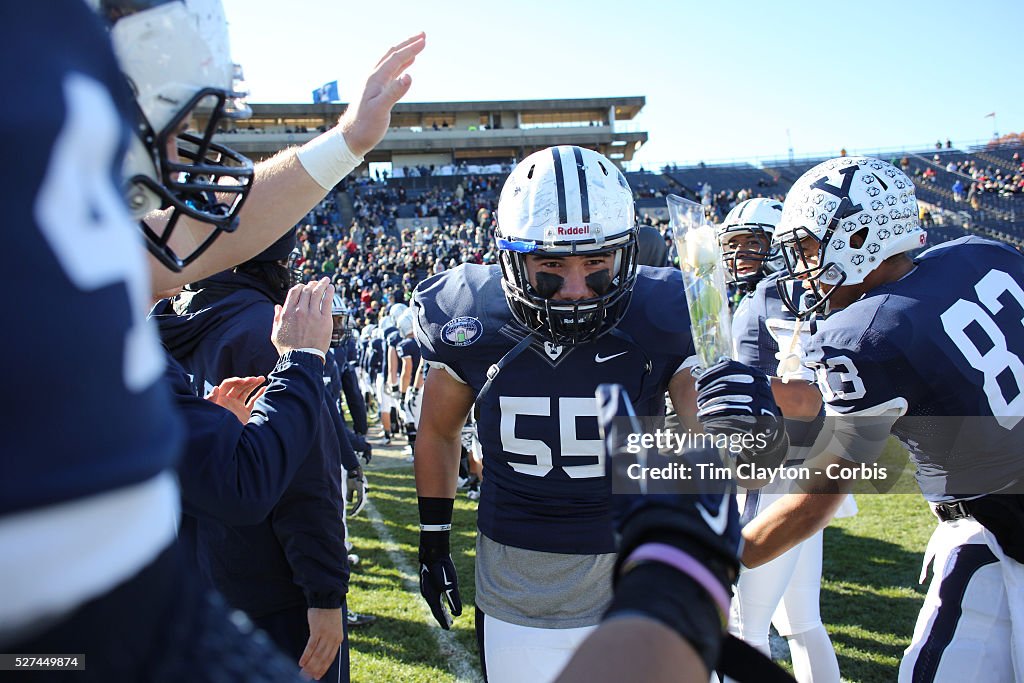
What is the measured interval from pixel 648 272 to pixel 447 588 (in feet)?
4.32

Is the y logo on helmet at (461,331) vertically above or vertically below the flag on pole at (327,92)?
below

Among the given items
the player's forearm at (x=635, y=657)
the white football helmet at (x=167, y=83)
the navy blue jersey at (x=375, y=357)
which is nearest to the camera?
the player's forearm at (x=635, y=657)

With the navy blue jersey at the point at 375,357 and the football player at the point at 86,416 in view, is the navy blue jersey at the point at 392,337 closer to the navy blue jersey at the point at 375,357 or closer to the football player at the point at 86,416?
the navy blue jersey at the point at 375,357

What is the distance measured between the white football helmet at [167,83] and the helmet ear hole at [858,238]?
7.88 ft

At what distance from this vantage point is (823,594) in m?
5.03

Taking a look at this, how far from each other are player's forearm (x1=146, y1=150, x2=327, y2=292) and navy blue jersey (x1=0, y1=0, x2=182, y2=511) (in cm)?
121

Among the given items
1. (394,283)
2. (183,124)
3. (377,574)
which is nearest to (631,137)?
(394,283)

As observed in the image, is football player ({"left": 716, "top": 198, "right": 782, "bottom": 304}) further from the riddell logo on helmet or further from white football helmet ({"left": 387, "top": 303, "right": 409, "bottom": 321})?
white football helmet ({"left": 387, "top": 303, "right": 409, "bottom": 321})

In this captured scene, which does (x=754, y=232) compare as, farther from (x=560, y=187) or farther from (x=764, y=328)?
(x=560, y=187)

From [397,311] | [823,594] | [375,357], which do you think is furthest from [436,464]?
[375,357]

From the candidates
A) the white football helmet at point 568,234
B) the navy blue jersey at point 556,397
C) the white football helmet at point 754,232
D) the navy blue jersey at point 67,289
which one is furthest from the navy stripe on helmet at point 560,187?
the white football helmet at point 754,232

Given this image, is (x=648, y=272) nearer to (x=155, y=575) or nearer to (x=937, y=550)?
(x=937, y=550)

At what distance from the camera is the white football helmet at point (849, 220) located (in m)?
2.86

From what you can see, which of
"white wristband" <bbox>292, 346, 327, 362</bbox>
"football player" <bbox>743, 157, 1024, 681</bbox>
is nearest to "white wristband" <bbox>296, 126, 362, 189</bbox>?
"white wristband" <bbox>292, 346, 327, 362</bbox>
